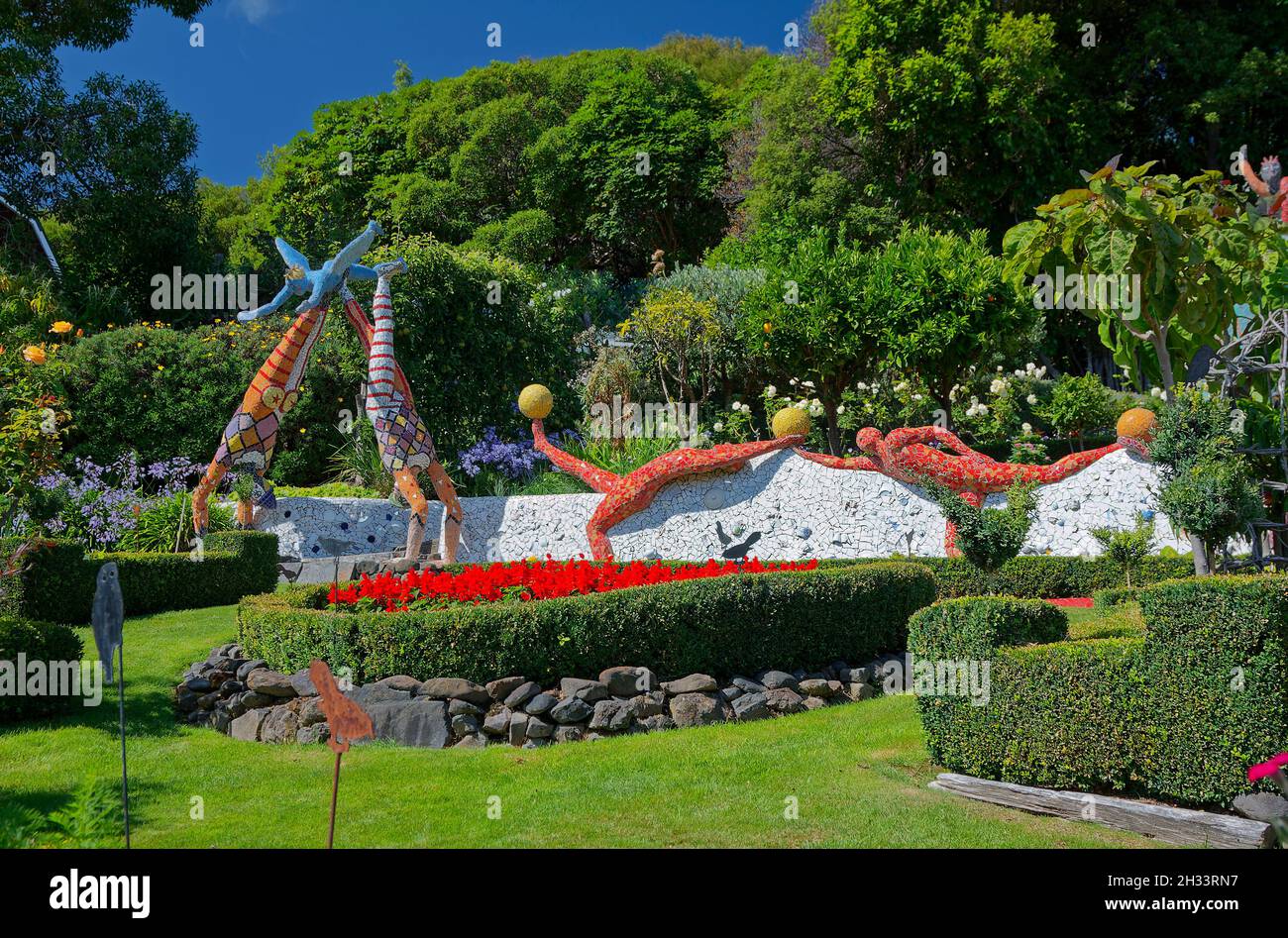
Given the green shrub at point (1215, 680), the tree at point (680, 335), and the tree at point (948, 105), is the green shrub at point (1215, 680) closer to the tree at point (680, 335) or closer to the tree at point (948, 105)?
the tree at point (680, 335)

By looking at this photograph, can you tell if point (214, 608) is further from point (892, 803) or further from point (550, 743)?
point (892, 803)

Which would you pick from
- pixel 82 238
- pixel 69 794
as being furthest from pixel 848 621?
pixel 82 238

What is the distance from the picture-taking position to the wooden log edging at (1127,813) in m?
4.46

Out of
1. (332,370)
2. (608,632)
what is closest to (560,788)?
(608,632)

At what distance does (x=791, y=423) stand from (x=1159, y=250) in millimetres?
4535

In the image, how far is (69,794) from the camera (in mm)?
5445

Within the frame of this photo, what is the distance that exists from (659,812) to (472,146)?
2772 centimetres

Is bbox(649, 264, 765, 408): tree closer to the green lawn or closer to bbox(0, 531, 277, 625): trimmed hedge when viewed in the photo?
bbox(0, 531, 277, 625): trimmed hedge

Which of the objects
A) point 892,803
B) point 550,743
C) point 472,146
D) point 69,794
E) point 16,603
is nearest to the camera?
point 892,803

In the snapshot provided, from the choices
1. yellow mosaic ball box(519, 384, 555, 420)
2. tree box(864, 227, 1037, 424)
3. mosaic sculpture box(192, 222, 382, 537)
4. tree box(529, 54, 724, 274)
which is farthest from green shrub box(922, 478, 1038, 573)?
tree box(529, 54, 724, 274)

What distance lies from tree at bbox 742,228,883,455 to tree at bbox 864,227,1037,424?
30 cm

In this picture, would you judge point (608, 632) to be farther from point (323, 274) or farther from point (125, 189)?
point (125, 189)

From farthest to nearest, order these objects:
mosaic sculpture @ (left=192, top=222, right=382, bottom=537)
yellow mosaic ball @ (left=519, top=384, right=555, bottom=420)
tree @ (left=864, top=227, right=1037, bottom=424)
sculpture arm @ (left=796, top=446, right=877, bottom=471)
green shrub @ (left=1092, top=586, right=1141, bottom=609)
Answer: tree @ (left=864, top=227, right=1037, bottom=424) → yellow mosaic ball @ (left=519, top=384, right=555, bottom=420) → sculpture arm @ (left=796, top=446, right=877, bottom=471) → mosaic sculpture @ (left=192, top=222, right=382, bottom=537) → green shrub @ (left=1092, top=586, right=1141, bottom=609)

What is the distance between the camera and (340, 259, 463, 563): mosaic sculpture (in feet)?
36.7
